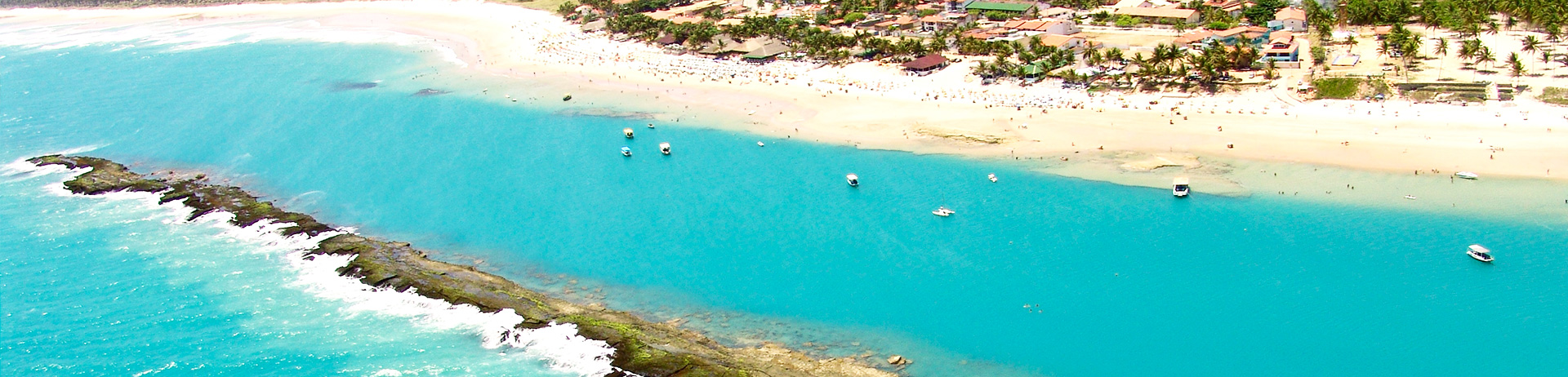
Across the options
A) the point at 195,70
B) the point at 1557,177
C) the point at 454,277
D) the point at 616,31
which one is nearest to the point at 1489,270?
the point at 1557,177

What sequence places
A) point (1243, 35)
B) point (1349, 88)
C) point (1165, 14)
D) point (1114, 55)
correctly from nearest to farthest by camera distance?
point (1349, 88)
point (1114, 55)
point (1243, 35)
point (1165, 14)

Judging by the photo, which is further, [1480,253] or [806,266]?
[806,266]

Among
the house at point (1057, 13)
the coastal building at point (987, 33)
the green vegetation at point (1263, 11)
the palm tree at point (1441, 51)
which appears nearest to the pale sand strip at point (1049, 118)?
the palm tree at point (1441, 51)

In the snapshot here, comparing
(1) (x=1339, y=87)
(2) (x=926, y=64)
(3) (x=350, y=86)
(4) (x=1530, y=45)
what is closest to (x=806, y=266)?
(2) (x=926, y=64)

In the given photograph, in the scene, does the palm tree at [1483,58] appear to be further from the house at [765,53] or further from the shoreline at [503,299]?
the shoreline at [503,299]

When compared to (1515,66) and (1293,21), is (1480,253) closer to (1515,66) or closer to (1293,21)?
(1515,66)

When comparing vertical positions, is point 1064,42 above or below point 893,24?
below
